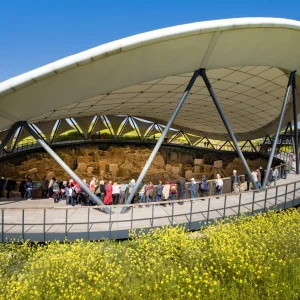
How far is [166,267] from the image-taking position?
7.13m

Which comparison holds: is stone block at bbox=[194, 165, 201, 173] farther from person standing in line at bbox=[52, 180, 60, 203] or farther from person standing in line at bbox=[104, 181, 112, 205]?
person standing in line at bbox=[104, 181, 112, 205]

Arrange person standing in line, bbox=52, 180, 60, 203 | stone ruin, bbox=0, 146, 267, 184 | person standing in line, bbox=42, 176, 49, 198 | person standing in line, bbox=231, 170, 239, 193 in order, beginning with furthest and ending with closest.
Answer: stone ruin, bbox=0, 146, 267, 184 → person standing in line, bbox=42, 176, 49, 198 → person standing in line, bbox=231, 170, 239, 193 → person standing in line, bbox=52, 180, 60, 203

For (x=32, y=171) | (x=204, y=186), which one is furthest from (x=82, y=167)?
(x=204, y=186)

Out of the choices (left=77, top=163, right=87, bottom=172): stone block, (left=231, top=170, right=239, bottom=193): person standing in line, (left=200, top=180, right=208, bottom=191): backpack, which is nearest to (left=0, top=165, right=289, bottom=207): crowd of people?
(left=200, top=180, right=208, bottom=191): backpack

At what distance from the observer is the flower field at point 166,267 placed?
5.72 meters

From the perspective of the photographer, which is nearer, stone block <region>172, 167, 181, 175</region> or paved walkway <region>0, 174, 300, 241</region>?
paved walkway <region>0, 174, 300, 241</region>

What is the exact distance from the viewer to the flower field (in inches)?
225

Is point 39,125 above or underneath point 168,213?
above

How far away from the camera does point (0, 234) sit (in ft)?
28.3

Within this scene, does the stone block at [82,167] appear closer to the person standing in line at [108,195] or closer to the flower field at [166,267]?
the person standing in line at [108,195]

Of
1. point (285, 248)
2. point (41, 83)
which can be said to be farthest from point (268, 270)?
point (41, 83)

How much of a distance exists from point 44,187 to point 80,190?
3.63m

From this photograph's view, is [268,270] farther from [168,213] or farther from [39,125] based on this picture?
[39,125]

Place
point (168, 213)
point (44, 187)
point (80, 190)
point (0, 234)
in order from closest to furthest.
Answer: point (0, 234), point (168, 213), point (80, 190), point (44, 187)
